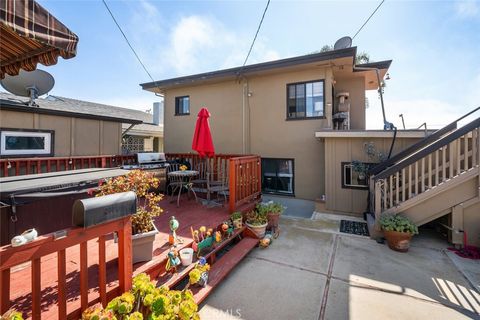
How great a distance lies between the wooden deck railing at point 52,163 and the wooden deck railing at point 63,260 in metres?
3.60

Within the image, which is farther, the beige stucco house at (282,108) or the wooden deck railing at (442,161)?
the beige stucco house at (282,108)

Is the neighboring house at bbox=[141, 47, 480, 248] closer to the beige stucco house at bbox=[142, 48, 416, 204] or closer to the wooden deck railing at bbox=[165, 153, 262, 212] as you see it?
the beige stucco house at bbox=[142, 48, 416, 204]

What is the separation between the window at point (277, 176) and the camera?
7655 mm

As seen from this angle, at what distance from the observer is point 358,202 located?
6262 mm

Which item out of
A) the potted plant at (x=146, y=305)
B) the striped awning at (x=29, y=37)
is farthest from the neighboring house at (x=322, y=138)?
the striped awning at (x=29, y=37)

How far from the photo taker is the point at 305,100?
23.9 feet

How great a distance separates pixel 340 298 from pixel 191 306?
201cm

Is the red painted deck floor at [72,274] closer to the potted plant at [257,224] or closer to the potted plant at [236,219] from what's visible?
the potted plant at [236,219]

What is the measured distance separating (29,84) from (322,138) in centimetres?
869

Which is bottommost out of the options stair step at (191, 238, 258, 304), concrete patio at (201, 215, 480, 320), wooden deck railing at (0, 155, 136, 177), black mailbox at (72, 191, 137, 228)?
concrete patio at (201, 215, 480, 320)

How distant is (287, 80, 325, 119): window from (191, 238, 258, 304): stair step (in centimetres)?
478

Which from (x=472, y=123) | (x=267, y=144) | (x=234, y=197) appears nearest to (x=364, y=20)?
(x=472, y=123)

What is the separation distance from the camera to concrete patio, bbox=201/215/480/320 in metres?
2.60

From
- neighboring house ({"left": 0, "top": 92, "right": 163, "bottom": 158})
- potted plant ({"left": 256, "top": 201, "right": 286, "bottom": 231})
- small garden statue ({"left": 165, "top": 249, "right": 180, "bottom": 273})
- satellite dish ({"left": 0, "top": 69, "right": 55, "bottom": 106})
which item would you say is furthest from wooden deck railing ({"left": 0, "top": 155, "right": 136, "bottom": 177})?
potted plant ({"left": 256, "top": 201, "right": 286, "bottom": 231})
